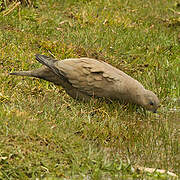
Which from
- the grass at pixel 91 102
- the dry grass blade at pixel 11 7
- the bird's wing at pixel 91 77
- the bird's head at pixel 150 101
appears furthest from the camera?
the dry grass blade at pixel 11 7

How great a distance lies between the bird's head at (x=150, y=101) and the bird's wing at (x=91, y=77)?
458mm

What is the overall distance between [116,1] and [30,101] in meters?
5.57

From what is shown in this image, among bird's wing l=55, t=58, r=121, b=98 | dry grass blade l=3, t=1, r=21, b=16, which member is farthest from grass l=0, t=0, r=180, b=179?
bird's wing l=55, t=58, r=121, b=98

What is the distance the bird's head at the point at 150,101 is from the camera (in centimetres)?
589

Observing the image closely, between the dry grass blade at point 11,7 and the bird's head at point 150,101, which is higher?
the dry grass blade at point 11,7

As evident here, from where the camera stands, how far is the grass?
4.29 meters

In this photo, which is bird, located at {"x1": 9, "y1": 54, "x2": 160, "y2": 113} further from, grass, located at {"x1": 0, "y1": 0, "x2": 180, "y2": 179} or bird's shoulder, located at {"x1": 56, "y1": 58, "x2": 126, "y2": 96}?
grass, located at {"x1": 0, "y1": 0, "x2": 180, "y2": 179}

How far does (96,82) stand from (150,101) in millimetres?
792

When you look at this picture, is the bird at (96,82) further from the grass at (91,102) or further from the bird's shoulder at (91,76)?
the grass at (91,102)

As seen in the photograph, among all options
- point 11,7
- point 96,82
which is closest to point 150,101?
point 96,82

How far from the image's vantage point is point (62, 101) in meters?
6.00

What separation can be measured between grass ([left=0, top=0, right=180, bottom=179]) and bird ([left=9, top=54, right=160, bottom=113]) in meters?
0.14

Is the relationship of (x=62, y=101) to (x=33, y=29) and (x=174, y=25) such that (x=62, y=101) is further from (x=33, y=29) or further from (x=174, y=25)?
(x=174, y=25)

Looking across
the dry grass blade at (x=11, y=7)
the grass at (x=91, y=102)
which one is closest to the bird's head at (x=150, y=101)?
the grass at (x=91, y=102)
